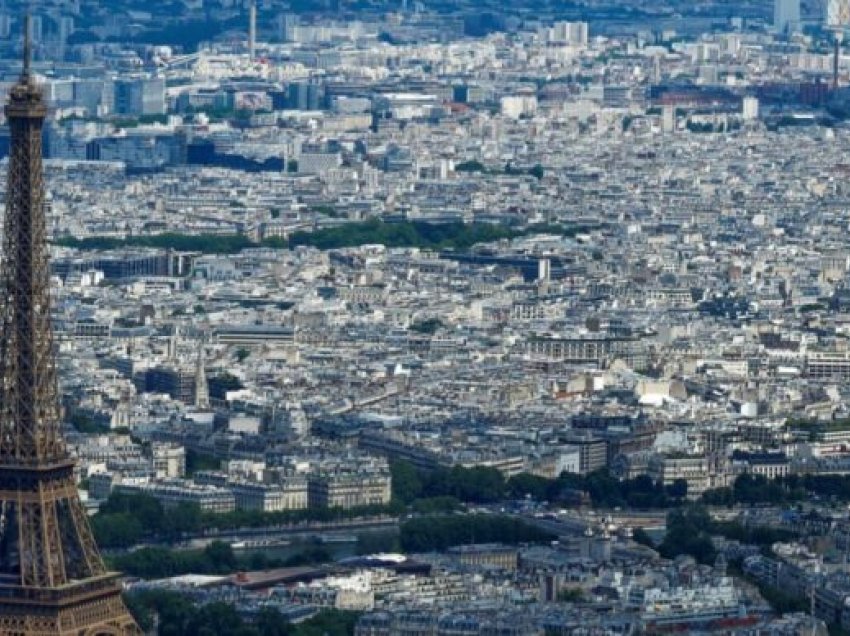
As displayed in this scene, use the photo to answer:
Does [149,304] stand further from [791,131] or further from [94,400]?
[791,131]

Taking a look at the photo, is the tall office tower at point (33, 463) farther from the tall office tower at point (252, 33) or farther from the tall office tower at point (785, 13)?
the tall office tower at point (785, 13)

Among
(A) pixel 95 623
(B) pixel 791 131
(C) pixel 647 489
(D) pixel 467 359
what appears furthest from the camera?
(B) pixel 791 131

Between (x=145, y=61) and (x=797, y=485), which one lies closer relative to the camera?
(x=797, y=485)

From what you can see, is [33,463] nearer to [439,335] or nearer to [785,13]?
[439,335]

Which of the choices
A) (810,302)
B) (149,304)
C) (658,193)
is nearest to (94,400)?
(149,304)

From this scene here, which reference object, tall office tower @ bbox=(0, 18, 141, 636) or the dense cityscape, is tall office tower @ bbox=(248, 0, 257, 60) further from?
tall office tower @ bbox=(0, 18, 141, 636)
